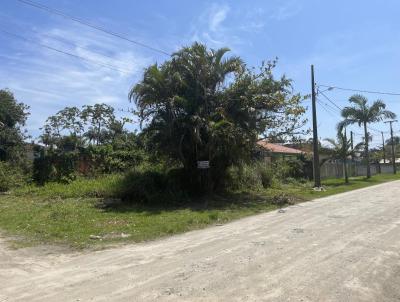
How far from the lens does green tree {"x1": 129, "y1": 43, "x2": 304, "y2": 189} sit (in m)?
20.0

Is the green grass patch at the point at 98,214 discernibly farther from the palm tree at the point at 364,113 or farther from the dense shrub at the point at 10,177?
the palm tree at the point at 364,113

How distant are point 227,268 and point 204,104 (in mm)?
13325

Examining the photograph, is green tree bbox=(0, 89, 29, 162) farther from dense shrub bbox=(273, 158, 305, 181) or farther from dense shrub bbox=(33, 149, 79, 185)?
dense shrub bbox=(273, 158, 305, 181)

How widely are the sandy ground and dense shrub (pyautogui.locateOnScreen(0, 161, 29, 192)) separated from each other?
1675 centimetres

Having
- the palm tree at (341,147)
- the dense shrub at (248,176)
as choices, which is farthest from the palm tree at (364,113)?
the dense shrub at (248,176)

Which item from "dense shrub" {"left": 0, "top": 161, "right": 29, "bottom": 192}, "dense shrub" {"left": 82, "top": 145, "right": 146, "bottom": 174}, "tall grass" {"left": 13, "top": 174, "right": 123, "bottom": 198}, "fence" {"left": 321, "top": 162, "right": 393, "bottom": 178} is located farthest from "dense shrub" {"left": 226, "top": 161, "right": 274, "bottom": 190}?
"fence" {"left": 321, "top": 162, "right": 393, "bottom": 178}

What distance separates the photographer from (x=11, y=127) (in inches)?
1490

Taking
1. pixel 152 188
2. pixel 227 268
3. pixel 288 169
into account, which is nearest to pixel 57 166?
pixel 152 188

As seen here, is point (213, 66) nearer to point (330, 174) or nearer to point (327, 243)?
point (327, 243)

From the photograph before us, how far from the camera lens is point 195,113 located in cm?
2003

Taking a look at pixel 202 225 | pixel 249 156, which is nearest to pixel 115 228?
pixel 202 225

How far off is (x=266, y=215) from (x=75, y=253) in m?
8.02

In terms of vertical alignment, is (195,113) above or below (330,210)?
above

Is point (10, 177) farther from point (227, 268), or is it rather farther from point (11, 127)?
point (227, 268)
